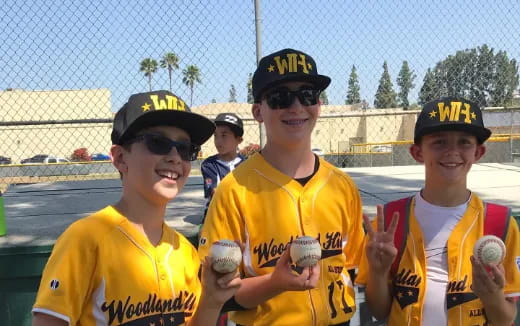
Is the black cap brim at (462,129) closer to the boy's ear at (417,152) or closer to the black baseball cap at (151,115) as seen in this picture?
the boy's ear at (417,152)

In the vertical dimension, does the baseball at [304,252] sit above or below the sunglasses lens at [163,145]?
below

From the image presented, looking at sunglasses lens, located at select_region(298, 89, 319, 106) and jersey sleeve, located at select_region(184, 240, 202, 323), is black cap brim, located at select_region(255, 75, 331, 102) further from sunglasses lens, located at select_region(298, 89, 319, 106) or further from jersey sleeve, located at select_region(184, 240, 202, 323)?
jersey sleeve, located at select_region(184, 240, 202, 323)

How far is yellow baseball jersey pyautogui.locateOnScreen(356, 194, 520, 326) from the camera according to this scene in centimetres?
188

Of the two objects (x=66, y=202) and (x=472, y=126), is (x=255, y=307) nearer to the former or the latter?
(x=472, y=126)

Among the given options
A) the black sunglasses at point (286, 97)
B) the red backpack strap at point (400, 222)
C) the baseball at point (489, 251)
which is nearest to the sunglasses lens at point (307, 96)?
the black sunglasses at point (286, 97)

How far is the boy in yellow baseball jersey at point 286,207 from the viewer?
180cm

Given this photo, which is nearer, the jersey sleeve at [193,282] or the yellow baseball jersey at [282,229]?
the jersey sleeve at [193,282]

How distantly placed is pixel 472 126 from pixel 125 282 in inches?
61.1

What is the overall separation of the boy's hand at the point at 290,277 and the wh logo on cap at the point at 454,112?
91 centimetres

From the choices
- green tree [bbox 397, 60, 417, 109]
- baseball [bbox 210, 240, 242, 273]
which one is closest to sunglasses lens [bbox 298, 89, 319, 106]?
baseball [bbox 210, 240, 242, 273]

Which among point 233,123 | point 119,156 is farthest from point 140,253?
point 233,123

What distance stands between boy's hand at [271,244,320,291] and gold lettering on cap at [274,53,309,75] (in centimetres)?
74

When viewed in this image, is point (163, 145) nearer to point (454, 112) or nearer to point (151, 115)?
point (151, 115)

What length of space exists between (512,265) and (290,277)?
1021 millimetres
